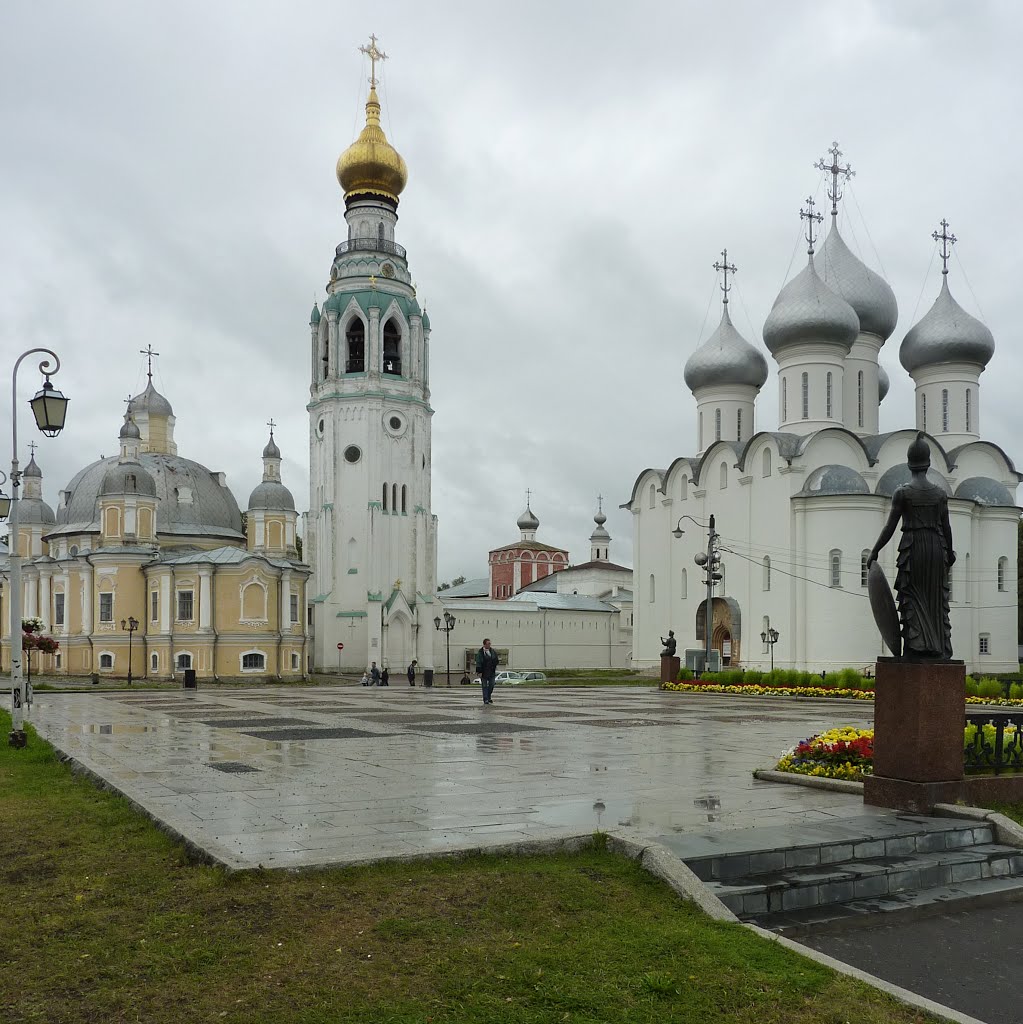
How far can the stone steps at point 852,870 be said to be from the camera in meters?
6.55

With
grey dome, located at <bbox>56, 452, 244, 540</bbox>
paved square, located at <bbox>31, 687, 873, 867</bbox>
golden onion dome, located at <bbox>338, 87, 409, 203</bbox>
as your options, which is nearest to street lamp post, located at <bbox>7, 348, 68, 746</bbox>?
paved square, located at <bbox>31, 687, 873, 867</bbox>

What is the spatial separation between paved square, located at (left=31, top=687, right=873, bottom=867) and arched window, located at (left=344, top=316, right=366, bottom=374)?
→ 4042 cm

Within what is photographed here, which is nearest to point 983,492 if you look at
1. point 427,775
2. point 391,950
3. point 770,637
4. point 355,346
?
point 770,637

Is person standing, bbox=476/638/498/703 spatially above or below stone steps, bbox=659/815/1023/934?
below

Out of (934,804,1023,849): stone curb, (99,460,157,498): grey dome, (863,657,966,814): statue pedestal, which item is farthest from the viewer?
(99,460,157,498): grey dome

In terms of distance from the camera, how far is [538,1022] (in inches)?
181

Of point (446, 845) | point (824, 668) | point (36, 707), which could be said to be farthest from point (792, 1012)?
point (824, 668)

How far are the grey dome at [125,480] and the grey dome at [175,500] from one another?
14.3 ft

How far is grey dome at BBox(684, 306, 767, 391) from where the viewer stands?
47562 millimetres

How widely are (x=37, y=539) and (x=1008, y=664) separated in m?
48.7

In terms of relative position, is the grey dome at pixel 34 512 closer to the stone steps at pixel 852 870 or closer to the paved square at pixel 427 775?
the paved square at pixel 427 775

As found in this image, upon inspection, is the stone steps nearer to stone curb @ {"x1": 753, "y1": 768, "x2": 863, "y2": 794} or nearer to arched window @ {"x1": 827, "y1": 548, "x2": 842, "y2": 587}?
stone curb @ {"x1": 753, "y1": 768, "x2": 863, "y2": 794}

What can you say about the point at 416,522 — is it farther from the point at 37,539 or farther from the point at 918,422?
the point at 918,422

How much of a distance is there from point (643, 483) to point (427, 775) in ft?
133
